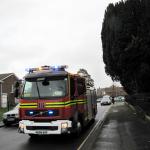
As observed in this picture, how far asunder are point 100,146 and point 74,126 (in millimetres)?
2406

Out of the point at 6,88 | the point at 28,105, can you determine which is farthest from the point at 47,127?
the point at 6,88

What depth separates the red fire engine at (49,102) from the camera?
51.0ft

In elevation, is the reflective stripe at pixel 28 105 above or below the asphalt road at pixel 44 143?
above

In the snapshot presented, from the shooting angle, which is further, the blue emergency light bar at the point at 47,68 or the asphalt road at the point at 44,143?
the blue emergency light bar at the point at 47,68

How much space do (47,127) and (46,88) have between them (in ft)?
5.20

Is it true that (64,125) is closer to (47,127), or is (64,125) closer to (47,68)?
(47,127)

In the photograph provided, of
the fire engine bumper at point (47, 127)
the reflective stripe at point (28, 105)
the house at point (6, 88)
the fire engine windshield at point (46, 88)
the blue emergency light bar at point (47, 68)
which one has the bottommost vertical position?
the fire engine bumper at point (47, 127)

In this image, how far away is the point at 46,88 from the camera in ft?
52.9

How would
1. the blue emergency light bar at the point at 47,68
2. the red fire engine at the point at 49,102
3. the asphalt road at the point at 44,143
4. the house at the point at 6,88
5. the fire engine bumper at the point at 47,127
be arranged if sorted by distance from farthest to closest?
the house at the point at 6,88, the blue emergency light bar at the point at 47,68, the red fire engine at the point at 49,102, the fire engine bumper at the point at 47,127, the asphalt road at the point at 44,143

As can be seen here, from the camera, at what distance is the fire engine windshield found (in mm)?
15953

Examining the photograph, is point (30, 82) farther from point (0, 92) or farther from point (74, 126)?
point (0, 92)

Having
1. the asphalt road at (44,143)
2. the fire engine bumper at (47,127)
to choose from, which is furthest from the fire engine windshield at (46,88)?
the asphalt road at (44,143)

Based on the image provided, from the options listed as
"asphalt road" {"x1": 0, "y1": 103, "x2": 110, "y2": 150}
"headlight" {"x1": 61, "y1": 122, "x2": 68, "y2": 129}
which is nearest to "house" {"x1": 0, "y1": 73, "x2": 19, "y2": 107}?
"asphalt road" {"x1": 0, "y1": 103, "x2": 110, "y2": 150}

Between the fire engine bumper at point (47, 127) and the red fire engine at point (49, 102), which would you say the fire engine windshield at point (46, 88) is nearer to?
the red fire engine at point (49, 102)
